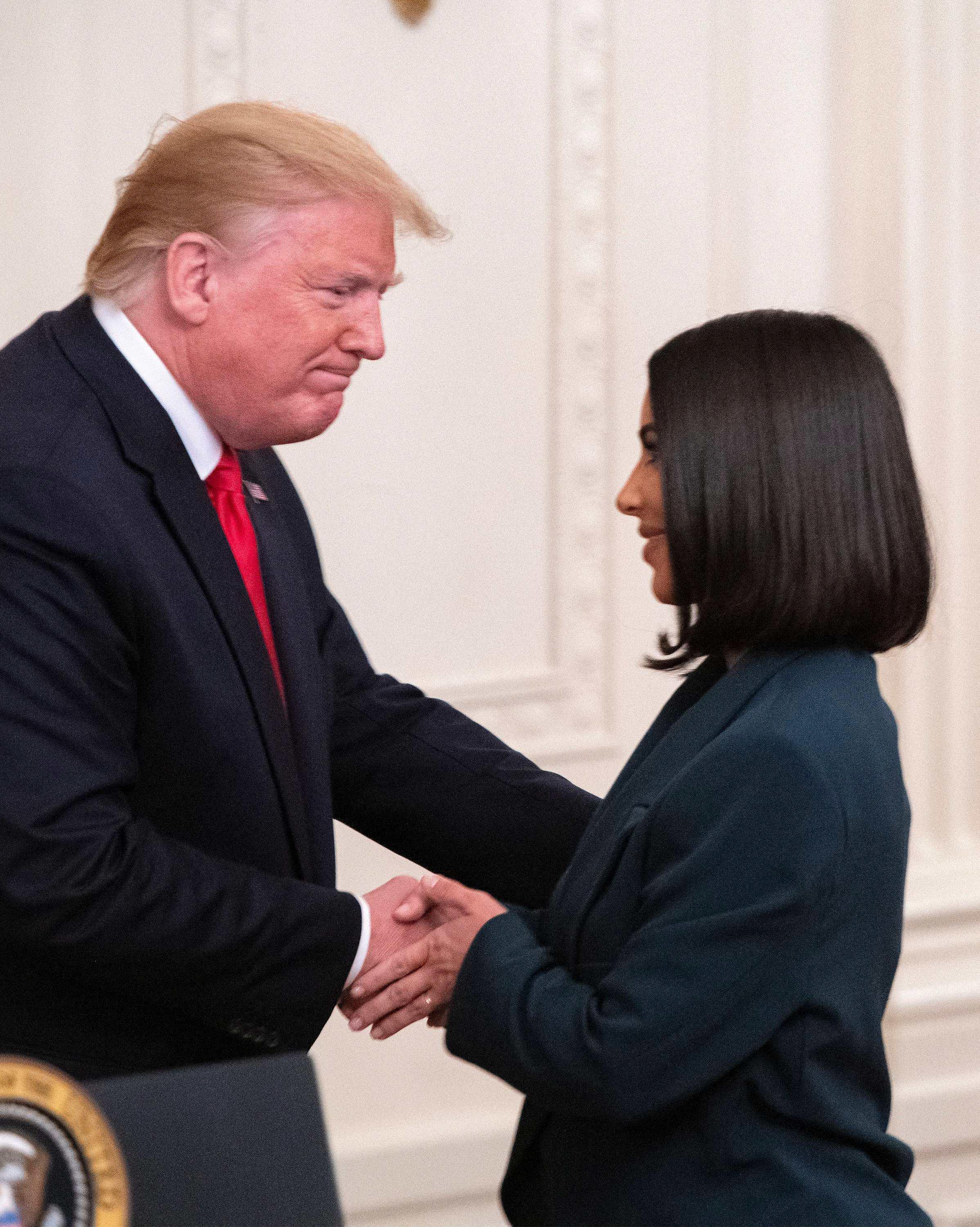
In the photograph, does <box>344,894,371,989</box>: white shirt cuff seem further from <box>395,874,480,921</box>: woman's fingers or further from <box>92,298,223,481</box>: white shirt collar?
<box>92,298,223,481</box>: white shirt collar

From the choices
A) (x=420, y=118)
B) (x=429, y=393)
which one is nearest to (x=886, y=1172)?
(x=429, y=393)

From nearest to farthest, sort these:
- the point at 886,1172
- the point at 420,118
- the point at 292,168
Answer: the point at 886,1172, the point at 292,168, the point at 420,118

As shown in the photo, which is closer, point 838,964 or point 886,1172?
point 838,964

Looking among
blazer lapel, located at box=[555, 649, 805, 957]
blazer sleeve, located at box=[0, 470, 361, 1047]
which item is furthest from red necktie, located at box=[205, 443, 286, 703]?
blazer lapel, located at box=[555, 649, 805, 957]

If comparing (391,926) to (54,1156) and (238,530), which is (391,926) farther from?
(54,1156)

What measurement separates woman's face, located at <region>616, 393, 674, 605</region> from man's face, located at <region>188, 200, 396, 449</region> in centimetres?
42

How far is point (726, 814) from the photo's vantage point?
133cm

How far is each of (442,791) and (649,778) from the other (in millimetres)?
641

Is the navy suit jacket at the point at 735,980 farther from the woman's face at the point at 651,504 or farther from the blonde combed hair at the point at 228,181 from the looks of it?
the blonde combed hair at the point at 228,181

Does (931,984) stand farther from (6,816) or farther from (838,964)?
(6,816)

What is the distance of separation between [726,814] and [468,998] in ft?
1.08

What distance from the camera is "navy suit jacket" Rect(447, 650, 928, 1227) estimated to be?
51.8 inches

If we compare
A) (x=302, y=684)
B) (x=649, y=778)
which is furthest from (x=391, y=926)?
(x=649, y=778)

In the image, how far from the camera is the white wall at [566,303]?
2.77 m
